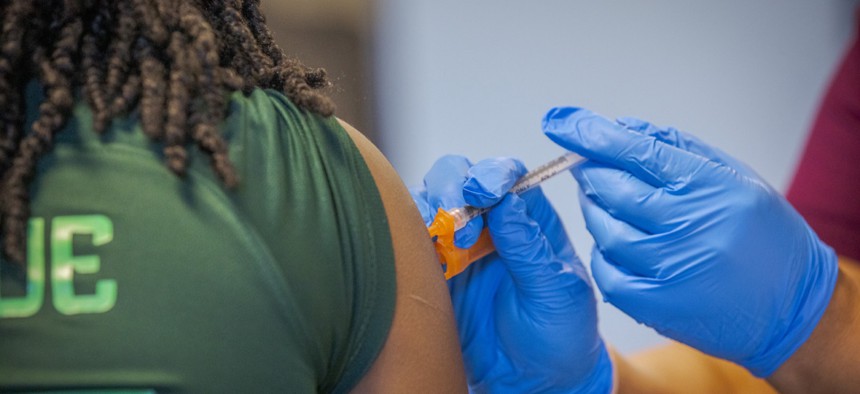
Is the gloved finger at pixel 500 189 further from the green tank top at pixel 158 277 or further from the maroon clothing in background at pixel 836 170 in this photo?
the maroon clothing in background at pixel 836 170

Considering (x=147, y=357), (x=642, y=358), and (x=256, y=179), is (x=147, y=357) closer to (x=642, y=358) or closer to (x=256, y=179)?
(x=256, y=179)

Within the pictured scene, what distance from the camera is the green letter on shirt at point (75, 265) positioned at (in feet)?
1.67

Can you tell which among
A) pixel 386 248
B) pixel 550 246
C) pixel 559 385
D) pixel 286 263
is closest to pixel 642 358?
pixel 559 385

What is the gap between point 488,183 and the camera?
96 centimetres

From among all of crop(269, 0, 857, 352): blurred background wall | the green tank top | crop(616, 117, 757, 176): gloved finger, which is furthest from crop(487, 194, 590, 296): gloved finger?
crop(269, 0, 857, 352): blurred background wall

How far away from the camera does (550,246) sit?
3.51ft

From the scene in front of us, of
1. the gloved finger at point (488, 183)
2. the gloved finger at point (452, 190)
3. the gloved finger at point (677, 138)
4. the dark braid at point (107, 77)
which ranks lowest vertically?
the gloved finger at point (452, 190)

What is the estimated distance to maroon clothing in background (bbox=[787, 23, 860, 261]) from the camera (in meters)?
1.44

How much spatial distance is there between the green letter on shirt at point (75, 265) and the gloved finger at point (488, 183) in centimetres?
53

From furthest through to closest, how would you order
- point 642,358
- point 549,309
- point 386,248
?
point 642,358 → point 549,309 → point 386,248

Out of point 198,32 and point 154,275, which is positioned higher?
point 198,32

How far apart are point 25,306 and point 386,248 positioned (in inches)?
10.7

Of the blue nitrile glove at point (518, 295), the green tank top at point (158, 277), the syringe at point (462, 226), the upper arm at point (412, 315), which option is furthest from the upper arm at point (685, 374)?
the green tank top at point (158, 277)

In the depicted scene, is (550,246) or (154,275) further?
(550,246)
